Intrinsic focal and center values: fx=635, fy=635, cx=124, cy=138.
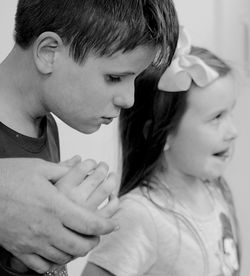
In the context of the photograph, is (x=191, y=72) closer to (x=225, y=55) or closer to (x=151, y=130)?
(x=151, y=130)

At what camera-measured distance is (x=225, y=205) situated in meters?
1.24

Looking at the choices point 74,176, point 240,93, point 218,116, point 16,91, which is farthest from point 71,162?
point 240,93

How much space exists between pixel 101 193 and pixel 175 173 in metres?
0.59

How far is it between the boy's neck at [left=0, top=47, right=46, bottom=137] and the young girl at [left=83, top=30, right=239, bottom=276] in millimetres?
406

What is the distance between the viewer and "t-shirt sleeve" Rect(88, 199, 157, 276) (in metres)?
1.06

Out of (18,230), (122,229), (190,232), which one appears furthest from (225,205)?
(18,230)

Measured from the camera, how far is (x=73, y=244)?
0.54m

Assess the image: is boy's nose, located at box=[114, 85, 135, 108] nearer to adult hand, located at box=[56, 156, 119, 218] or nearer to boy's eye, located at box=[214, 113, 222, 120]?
adult hand, located at box=[56, 156, 119, 218]

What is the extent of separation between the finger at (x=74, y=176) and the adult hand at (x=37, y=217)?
0.01 m

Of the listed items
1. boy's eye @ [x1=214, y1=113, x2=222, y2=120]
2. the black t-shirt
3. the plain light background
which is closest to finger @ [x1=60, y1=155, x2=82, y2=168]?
the black t-shirt

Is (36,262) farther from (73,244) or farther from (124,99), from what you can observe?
(124,99)

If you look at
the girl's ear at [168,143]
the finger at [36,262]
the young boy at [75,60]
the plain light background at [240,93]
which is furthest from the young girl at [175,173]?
the finger at [36,262]

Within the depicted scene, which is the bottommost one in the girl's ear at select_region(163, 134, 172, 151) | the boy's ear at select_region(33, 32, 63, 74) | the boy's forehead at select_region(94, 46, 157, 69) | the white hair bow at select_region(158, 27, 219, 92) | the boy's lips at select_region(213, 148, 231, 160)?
the boy's lips at select_region(213, 148, 231, 160)

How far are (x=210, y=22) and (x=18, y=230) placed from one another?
4.01ft
